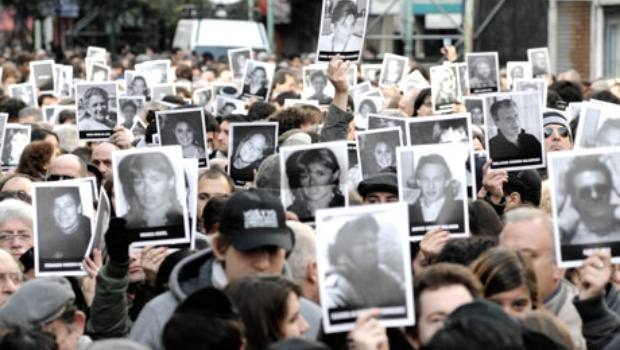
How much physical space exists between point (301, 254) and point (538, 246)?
3.07 ft

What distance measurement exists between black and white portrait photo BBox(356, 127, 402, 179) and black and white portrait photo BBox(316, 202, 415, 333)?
4334 millimetres

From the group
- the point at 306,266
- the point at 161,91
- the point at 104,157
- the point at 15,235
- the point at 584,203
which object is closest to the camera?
the point at 584,203

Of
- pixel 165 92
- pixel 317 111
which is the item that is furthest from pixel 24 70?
pixel 317 111

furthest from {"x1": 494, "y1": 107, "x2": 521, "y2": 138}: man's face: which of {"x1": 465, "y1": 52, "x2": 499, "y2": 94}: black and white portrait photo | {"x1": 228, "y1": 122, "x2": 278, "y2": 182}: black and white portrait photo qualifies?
{"x1": 465, "y1": 52, "x2": 499, "y2": 94}: black and white portrait photo

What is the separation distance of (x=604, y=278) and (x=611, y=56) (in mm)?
24814

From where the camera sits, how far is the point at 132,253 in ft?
29.7

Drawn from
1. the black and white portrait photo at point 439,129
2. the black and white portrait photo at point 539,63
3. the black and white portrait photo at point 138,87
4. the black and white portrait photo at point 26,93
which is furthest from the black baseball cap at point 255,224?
the black and white portrait photo at point 539,63

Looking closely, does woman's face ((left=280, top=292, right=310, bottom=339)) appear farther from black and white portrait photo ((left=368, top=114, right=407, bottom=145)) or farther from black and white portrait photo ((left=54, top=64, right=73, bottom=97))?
black and white portrait photo ((left=54, top=64, right=73, bottom=97))

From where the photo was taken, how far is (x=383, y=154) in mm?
11359

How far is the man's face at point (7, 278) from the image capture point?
8.47 meters

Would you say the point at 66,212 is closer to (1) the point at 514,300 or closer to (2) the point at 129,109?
(1) the point at 514,300

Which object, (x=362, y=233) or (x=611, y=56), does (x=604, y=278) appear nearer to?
(x=362, y=233)

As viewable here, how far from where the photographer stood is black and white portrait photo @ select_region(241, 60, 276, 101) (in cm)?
1992

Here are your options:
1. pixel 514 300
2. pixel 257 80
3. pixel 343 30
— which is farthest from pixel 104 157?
pixel 514 300
